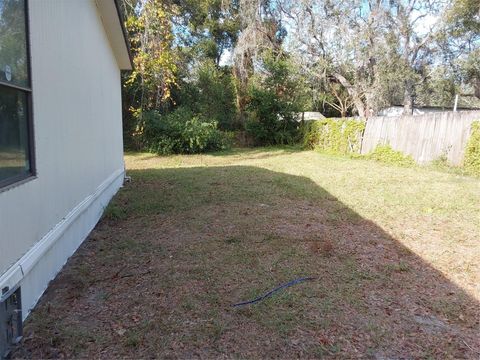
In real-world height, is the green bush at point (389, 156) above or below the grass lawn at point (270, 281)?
above

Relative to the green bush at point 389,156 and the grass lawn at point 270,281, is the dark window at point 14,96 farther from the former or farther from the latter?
the green bush at point 389,156

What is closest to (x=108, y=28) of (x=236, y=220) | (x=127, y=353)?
(x=236, y=220)

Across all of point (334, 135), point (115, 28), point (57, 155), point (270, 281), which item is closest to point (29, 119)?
point (57, 155)

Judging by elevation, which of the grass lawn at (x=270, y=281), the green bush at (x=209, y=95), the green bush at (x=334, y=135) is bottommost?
the grass lawn at (x=270, y=281)

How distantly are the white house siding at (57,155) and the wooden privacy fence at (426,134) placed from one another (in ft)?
29.3

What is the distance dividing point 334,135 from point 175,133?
673 cm

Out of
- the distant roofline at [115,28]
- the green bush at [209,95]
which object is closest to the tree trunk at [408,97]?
the green bush at [209,95]

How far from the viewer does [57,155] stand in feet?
10.9

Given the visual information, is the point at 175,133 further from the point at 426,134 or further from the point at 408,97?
the point at 408,97

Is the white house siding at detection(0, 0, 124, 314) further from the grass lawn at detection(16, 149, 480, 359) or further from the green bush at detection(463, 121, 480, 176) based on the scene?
the green bush at detection(463, 121, 480, 176)

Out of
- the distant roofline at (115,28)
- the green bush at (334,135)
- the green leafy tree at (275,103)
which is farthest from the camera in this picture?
the green leafy tree at (275,103)

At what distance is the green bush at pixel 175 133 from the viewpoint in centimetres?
1473

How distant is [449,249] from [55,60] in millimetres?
4646

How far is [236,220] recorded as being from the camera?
16.5 feet
